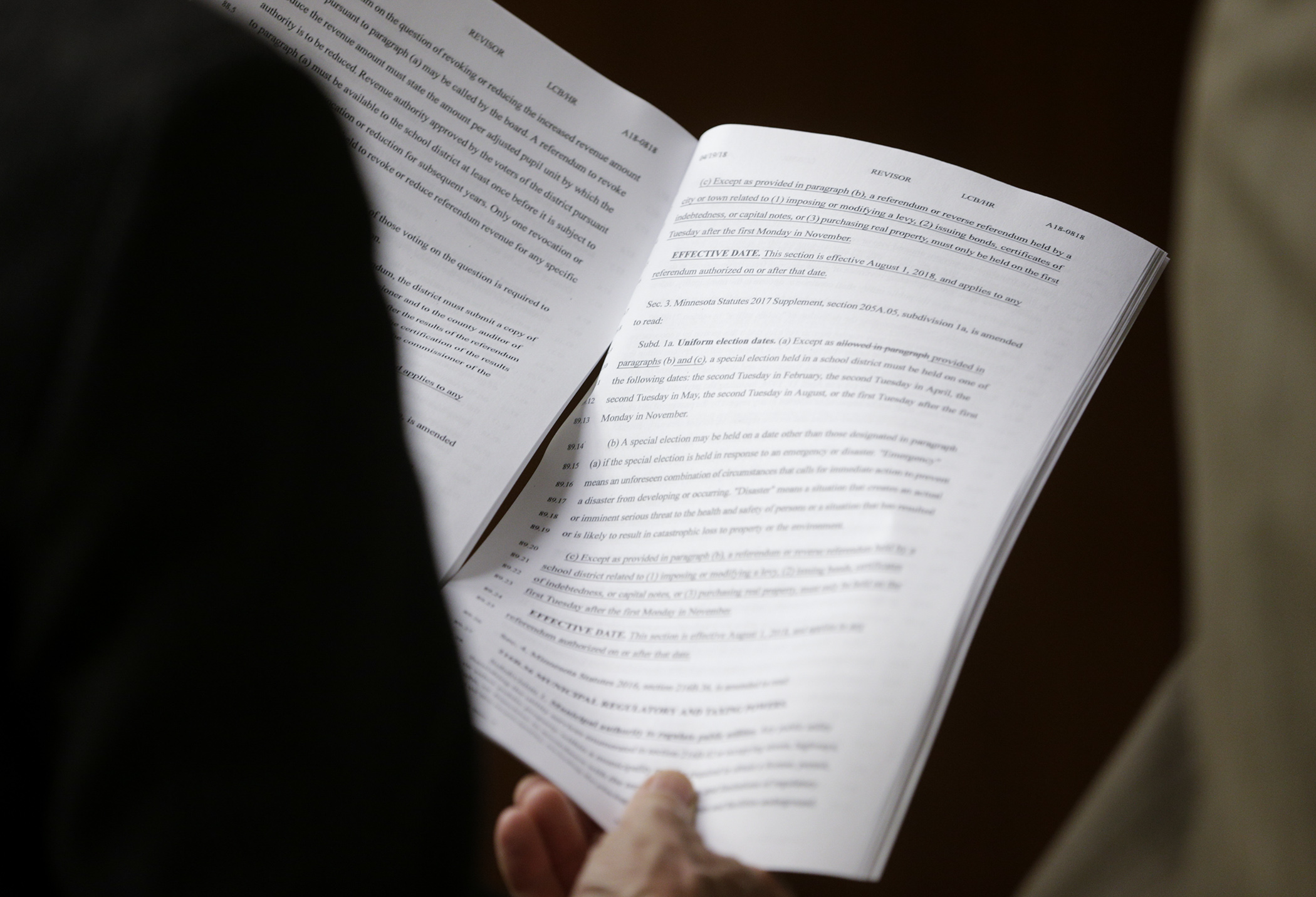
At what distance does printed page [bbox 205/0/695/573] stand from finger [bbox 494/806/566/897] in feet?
0.62

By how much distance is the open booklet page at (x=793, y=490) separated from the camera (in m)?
0.37

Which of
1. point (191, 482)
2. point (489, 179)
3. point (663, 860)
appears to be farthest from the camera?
point (489, 179)

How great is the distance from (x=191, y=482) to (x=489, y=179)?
326mm

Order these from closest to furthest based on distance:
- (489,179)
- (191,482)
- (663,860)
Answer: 1. (191,482)
2. (663,860)
3. (489,179)

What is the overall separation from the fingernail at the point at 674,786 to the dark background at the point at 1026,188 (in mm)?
138

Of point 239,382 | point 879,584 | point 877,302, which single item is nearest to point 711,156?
point 877,302

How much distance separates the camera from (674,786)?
0.37m

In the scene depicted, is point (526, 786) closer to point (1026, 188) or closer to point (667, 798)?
point (667, 798)

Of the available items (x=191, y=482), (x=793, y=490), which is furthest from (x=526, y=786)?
(x=191, y=482)

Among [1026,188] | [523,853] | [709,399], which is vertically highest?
[1026,188]

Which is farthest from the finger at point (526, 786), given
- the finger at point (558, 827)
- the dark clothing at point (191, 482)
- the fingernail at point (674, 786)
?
the dark clothing at point (191, 482)

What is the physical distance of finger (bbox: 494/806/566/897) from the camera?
17.7 inches

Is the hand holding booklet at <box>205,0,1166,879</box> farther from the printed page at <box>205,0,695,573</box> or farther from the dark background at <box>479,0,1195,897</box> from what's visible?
the dark background at <box>479,0,1195,897</box>

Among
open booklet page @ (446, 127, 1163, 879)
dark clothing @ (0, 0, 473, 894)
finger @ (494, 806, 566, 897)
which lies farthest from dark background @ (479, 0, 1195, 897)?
dark clothing @ (0, 0, 473, 894)
